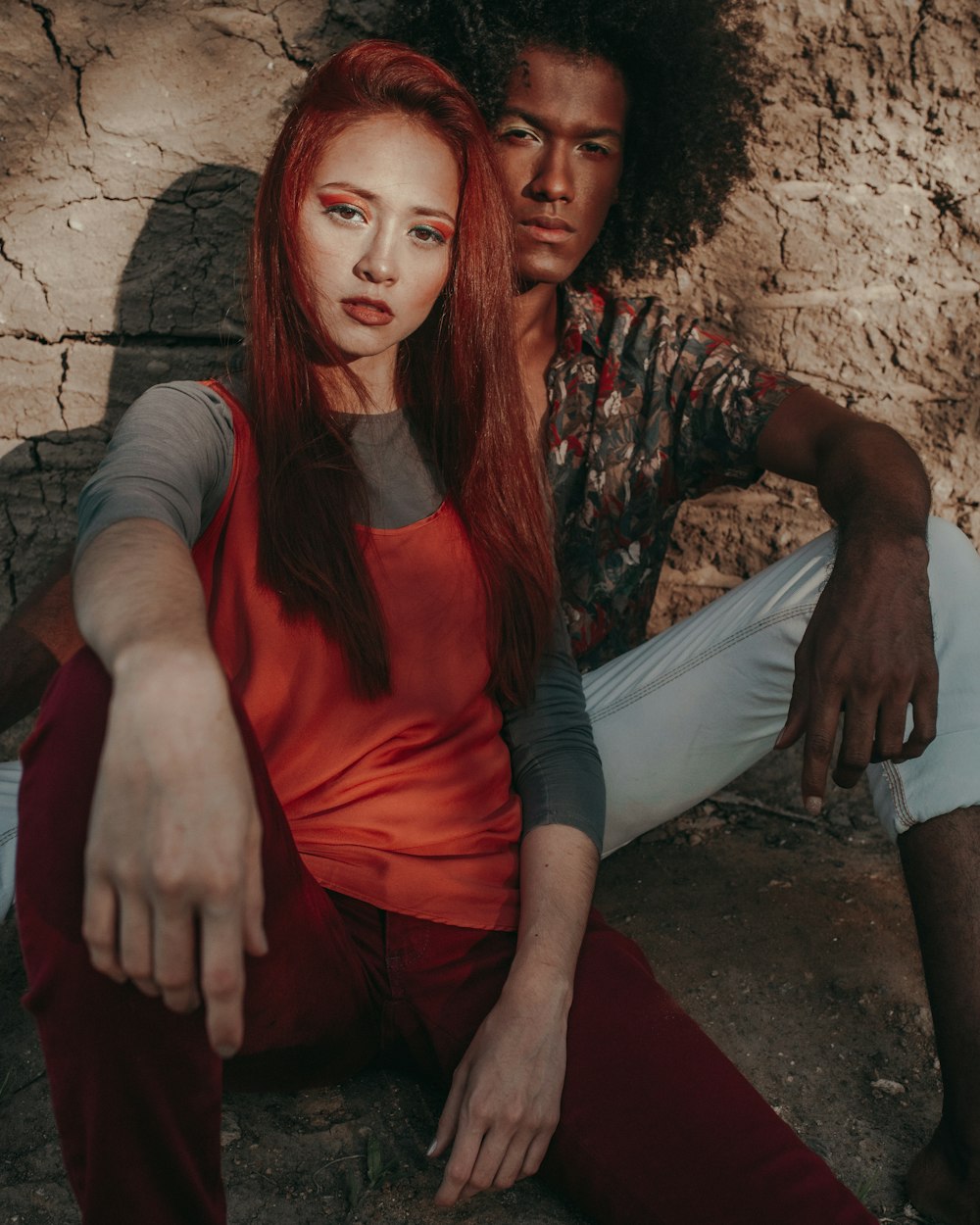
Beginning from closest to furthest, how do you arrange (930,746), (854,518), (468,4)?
1. (930,746)
2. (854,518)
3. (468,4)

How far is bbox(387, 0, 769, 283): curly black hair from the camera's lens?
83.3 inches

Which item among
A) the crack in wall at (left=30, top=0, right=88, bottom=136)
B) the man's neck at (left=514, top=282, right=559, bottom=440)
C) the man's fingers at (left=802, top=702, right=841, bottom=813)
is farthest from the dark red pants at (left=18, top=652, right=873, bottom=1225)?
the crack in wall at (left=30, top=0, right=88, bottom=136)

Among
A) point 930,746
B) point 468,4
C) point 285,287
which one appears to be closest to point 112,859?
point 285,287

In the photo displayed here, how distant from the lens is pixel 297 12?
2188mm

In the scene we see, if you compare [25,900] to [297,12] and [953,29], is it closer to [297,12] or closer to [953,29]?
[297,12]

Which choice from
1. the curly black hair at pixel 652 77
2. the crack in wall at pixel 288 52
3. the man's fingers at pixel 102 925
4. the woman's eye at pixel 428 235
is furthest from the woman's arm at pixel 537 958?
the crack in wall at pixel 288 52

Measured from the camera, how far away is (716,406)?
6.88 feet

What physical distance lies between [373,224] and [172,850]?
99 centimetres

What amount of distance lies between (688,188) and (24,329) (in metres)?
1.41

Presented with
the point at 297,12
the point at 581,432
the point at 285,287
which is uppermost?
the point at 297,12

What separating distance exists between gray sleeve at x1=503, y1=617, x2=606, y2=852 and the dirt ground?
0.49m

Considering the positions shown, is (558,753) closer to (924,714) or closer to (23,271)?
(924,714)

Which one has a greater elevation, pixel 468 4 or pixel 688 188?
pixel 468 4

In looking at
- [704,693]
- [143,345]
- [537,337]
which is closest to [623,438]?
[537,337]
